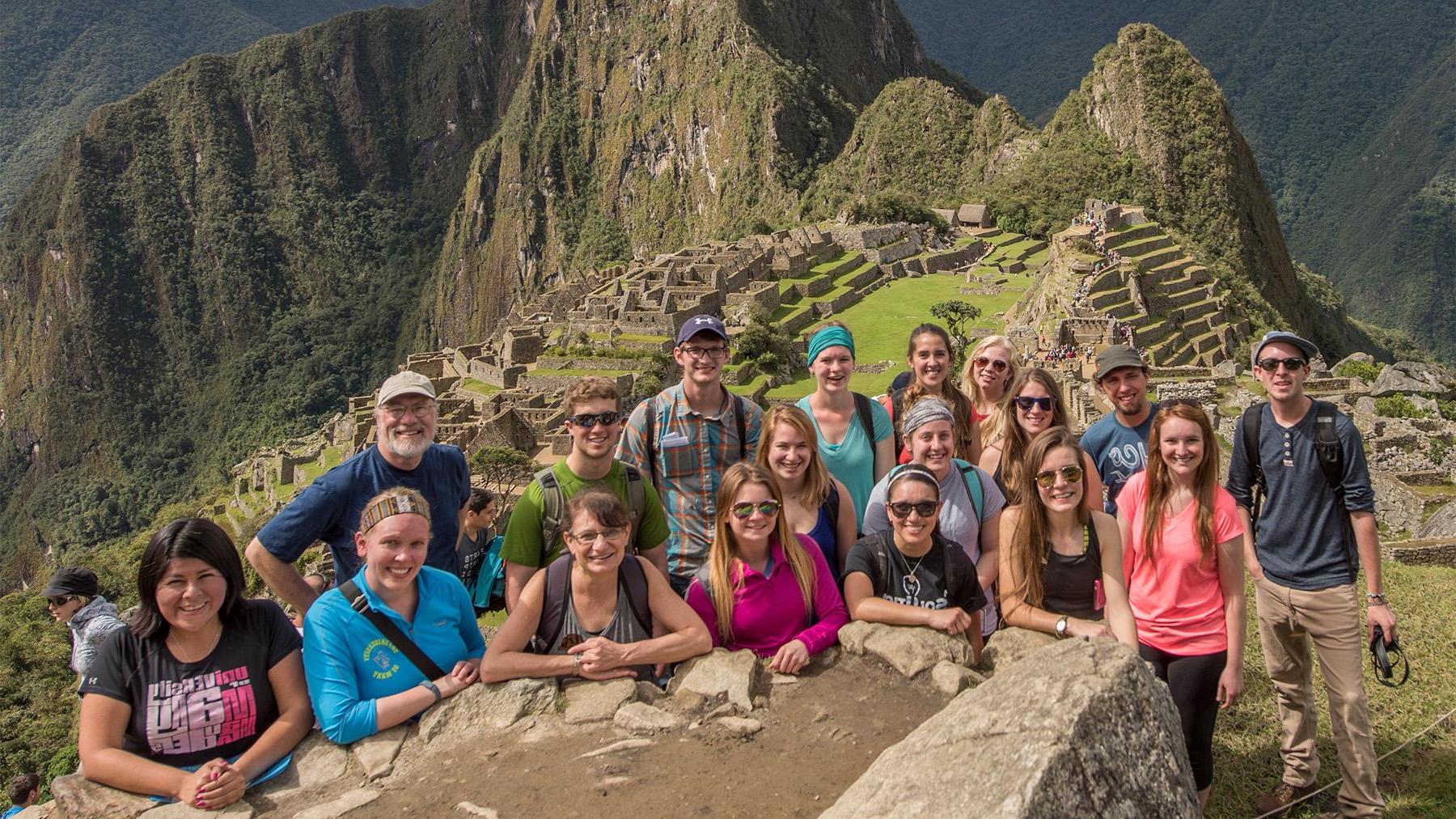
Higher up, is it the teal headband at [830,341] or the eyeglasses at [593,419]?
the teal headband at [830,341]

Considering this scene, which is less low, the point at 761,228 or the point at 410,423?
the point at 761,228

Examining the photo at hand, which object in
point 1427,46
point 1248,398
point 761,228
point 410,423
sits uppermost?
point 1427,46

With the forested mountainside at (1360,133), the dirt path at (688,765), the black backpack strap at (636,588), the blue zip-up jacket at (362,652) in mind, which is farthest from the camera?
the forested mountainside at (1360,133)

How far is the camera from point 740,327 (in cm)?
3500

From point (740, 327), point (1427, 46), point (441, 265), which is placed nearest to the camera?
point (740, 327)

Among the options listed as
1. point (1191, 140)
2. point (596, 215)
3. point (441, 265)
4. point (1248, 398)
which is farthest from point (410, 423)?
point (441, 265)

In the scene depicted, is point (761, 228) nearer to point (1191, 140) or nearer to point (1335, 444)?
point (1191, 140)

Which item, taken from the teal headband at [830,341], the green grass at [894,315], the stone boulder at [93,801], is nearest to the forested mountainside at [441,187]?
the green grass at [894,315]

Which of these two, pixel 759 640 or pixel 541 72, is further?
pixel 541 72

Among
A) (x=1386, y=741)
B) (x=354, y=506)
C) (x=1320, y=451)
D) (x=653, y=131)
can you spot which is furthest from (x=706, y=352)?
(x=653, y=131)

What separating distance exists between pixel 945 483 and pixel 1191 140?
2933 inches

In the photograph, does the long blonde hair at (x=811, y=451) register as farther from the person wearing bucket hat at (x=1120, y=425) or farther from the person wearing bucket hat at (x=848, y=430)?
the person wearing bucket hat at (x=1120, y=425)

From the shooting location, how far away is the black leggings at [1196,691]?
4.97 meters

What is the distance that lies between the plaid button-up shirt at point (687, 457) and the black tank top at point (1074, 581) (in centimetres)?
182
